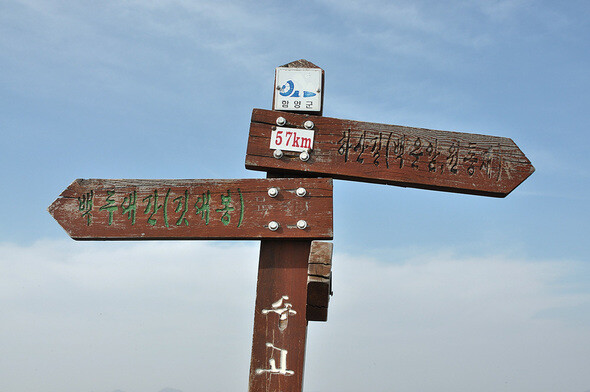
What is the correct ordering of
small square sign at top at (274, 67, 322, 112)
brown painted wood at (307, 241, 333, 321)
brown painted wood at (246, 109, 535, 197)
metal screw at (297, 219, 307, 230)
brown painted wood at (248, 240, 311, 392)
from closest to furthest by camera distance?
brown painted wood at (307, 241, 333, 321)
brown painted wood at (248, 240, 311, 392)
metal screw at (297, 219, 307, 230)
brown painted wood at (246, 109, 535, 197)
small square sign at top at (274, 67, 322, 112)

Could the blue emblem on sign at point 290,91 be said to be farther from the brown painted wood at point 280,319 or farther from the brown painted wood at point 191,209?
the brown painted wood at point 280,319

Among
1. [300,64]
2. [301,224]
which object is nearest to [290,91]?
[300,64]

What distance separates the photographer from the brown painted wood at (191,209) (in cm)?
415

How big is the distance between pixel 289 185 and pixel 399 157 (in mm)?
871

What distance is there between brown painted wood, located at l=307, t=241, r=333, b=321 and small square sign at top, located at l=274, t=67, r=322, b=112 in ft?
Answer: 4.17

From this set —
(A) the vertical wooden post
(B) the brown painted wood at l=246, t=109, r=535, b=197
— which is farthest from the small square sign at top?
(A) the vertical wooden post

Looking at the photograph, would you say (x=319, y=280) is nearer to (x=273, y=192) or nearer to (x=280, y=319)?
(x=280, y=319)

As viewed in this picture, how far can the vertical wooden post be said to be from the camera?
12.7ft

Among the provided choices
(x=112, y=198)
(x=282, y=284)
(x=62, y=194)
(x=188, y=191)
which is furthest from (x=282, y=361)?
(x=62, y=194)

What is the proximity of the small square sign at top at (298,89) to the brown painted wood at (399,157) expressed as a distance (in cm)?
13

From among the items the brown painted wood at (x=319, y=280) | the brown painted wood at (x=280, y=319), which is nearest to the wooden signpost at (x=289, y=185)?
the brown painted wood at (x=280, y=319)

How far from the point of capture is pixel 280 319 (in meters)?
4.01

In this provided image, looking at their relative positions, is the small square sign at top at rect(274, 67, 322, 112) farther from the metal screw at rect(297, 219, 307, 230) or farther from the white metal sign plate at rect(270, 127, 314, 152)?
the metal screw at rect(297, 219, 307, 230)

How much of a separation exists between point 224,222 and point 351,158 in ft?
3.50
